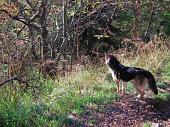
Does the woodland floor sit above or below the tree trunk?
below

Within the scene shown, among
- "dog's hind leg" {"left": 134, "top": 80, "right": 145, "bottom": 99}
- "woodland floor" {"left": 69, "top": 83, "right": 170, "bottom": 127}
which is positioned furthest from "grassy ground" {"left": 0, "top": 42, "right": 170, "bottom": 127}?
"dog's hind leg" {"left": 134, "top": 80, "right": 145, "bottom": 99}

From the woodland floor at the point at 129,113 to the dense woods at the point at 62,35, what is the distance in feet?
1.94

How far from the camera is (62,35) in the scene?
46.2 feet

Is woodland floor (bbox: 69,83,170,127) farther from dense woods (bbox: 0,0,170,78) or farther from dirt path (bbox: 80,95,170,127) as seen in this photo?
dense woods (bbox: 0,0,170,78)

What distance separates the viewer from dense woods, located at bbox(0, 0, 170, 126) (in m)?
8.03

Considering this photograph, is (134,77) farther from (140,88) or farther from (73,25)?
(73,25)

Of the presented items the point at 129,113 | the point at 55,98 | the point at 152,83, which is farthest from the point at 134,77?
the point at 55,98

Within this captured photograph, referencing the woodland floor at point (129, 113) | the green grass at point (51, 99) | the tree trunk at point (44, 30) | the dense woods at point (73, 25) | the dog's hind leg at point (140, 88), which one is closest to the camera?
the green grass at point (51, 99)

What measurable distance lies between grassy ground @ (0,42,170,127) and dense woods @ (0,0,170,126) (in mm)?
34

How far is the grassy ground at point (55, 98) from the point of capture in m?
6.70

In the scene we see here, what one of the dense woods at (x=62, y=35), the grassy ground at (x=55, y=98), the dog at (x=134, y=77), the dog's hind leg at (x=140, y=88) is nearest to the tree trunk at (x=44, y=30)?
the dense woods at (x=62, y=35)

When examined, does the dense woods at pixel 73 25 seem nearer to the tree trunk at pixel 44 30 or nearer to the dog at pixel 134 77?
the tree trunk at pixel 44 30

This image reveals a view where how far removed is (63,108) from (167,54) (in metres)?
5.59

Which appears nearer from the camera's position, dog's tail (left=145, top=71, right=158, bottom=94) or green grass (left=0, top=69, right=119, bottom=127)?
green grass (left=0, top=69, right=119, bottom=127)
